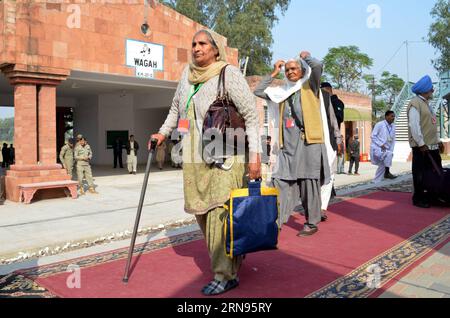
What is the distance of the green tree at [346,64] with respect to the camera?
130 feet

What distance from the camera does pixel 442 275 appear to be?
3.10 m

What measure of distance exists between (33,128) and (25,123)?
0.61 feet

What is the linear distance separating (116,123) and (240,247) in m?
17.0

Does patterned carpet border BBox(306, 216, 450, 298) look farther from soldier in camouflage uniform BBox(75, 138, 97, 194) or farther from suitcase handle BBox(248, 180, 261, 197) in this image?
soldier in camouflage uniform BBox(75, 138, 97, 194)

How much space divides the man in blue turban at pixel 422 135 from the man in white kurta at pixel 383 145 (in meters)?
3.46

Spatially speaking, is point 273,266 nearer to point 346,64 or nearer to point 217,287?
point 217,287

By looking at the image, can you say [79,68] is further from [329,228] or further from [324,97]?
[329,228]

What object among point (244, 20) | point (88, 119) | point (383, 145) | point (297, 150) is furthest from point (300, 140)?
point (244, 20)

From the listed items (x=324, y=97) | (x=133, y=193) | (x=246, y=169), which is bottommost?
(x=133, y=193)

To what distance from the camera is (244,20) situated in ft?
92.4

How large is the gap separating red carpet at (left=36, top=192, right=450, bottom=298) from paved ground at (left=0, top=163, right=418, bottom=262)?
5.49ft

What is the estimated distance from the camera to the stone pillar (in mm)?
8148

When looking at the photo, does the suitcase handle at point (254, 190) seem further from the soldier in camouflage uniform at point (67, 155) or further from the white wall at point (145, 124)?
the white wall at point (145, 124)
